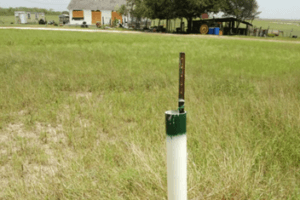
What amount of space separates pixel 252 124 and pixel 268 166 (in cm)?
130

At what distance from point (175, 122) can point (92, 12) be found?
74.8 meters

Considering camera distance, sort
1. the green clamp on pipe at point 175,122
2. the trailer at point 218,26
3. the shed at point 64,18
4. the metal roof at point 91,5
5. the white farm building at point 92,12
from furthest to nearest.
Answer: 1. the shed at point 64,18
2. the white farm building at point 92,12
3. the metal roof at point 91,5
4. the trailer at point 218,26
5. the green clamp on pipe at point 175,122

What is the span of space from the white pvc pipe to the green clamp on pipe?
3cm

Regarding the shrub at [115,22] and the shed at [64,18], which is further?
the shed at [64,18]

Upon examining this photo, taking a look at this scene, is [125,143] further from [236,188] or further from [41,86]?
[41,86]

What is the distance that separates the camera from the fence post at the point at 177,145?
1384mm

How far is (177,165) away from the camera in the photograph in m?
1.46

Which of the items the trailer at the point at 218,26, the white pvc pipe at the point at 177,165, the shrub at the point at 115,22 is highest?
the shrub at the point at 115,22

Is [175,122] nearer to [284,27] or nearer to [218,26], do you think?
[218,26]

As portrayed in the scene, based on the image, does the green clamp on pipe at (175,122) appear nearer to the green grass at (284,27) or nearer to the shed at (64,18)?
the green grass at (284,27)

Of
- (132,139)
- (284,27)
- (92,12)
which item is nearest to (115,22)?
(92,12)

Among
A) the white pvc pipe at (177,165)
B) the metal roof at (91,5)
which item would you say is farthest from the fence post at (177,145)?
the metal roof at (91,5)

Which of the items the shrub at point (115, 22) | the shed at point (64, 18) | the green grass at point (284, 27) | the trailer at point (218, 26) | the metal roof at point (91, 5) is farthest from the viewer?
the shed at point (64, 18)

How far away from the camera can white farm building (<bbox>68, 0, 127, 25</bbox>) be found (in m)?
70.4
